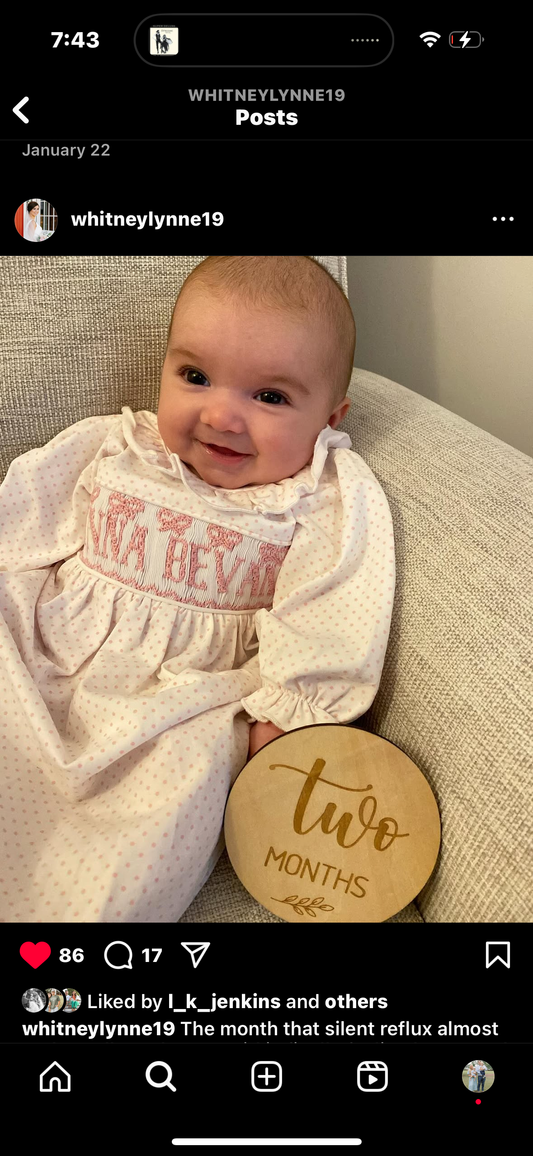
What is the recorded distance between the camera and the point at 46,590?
986mm

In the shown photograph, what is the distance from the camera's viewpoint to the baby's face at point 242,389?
896 millimetres
